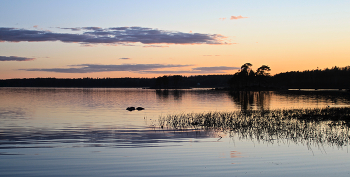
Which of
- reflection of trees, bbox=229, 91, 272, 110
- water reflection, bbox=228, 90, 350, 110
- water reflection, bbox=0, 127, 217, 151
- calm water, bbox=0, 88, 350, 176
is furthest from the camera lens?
water reflection, bbox=228, 90, 350, 110

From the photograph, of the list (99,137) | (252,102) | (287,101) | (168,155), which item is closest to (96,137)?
(99,137)

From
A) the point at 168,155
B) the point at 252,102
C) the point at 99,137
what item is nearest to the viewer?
the point at 168,155

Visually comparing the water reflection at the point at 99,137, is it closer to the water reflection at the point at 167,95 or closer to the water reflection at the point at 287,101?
the water reflection at the point at 287,101

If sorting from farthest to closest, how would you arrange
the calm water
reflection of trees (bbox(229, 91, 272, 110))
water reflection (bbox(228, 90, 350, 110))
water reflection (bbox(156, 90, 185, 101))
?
1. water reflection (bbox(156, 90, 185, 101))
2. water reflection (bbox(228, 90, 350, 110))
3. reflection of trees (bbox(229, 91, 272, 110))
4. the calm water

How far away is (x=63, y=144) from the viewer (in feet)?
54.4

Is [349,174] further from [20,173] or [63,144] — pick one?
[63,144]

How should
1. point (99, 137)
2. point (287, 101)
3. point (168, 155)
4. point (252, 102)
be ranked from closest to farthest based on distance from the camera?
point (168, 155)
point (99, 137)
point (252, 102)
point (287, 101)

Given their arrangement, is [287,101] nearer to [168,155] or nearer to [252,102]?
[252,102]

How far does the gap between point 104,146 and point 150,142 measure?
2.83 metres

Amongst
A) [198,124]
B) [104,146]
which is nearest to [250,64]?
[198,124]

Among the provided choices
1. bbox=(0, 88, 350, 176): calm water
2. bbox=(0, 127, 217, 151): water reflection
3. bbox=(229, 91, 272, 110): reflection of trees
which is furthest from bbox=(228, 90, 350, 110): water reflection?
bbox=(0, 88, 350, 176): calm water

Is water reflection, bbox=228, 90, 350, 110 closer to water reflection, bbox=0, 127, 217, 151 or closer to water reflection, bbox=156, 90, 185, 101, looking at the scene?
water reflection, bbox=156, 90, 185, 101

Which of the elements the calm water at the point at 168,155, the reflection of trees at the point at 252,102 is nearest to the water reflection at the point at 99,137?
the calm water at the point at 168,155

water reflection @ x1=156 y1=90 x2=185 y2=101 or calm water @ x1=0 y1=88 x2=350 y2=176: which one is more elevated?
calm water @ x1=0 y1=88 x2=350 y2=176
